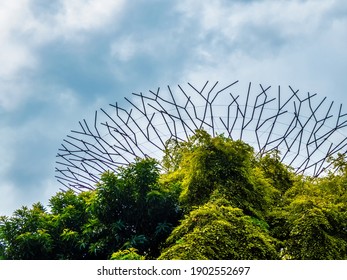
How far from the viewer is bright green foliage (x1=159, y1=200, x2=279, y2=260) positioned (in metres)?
9.02

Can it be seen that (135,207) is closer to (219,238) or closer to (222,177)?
(222,177)

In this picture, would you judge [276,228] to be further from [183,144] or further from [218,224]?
[183,144]

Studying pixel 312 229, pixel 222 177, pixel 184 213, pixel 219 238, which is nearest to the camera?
pixel 219 238

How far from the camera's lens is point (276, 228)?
11.5 metres

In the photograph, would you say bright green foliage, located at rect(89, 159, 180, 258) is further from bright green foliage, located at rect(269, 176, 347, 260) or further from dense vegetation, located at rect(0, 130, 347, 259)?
bright green foliage, located at rect(269, 176, 347, 260)

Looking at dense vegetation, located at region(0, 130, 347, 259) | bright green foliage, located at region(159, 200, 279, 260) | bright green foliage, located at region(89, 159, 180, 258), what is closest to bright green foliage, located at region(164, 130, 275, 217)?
dense vegetation, located at region(0, 130, 347, 259)

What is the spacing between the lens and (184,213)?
469 inches

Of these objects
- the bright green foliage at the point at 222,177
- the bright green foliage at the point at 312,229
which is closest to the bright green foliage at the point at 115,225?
the bright green foliage at the point at 222,177

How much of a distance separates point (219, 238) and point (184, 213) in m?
2.63

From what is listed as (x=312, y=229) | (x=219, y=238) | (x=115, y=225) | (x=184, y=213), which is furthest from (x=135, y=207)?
(x=312, y=229)

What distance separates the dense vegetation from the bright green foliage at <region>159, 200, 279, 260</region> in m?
0.04
